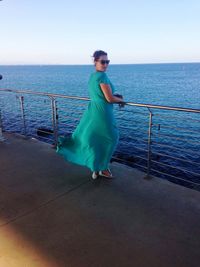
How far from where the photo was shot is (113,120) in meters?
3.41

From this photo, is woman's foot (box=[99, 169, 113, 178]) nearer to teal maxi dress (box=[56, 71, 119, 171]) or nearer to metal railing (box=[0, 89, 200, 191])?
teal maxi dress (box=[56, 71, 119, 171])

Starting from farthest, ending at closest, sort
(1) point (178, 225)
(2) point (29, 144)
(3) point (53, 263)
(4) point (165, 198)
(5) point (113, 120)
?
1. (2) point (29, 144)
2. (5) point (113, 120)
3. (4) point (165, 198)
4. (1) point (178, 225)
5. (3) point (53, 263)

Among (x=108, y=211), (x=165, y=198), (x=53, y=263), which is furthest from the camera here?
(x=165, y=198)

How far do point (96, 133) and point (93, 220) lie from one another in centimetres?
114

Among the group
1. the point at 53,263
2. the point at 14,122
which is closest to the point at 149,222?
the point at 53,263

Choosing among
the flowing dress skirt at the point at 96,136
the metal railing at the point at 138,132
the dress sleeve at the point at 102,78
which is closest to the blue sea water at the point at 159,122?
the metal railing at the point at 138,132

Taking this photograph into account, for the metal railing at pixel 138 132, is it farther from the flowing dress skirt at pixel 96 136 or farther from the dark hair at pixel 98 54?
the dark hair at pixel 98 54

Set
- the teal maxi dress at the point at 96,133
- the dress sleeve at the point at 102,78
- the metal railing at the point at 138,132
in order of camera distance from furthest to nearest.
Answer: the metal railing at the point at 138,132 < the teal maxi dress at the point at 96,133 < the dress sleeve at the point at 102,78

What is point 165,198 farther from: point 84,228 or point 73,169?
point 73,169

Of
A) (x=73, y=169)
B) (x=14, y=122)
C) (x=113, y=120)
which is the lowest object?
(x=14, y=122)

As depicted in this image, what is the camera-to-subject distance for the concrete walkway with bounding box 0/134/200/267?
216 centimetres

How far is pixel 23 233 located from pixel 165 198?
151cm

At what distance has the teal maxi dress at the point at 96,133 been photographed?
329cm

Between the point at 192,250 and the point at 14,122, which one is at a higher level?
the point at 192,250
